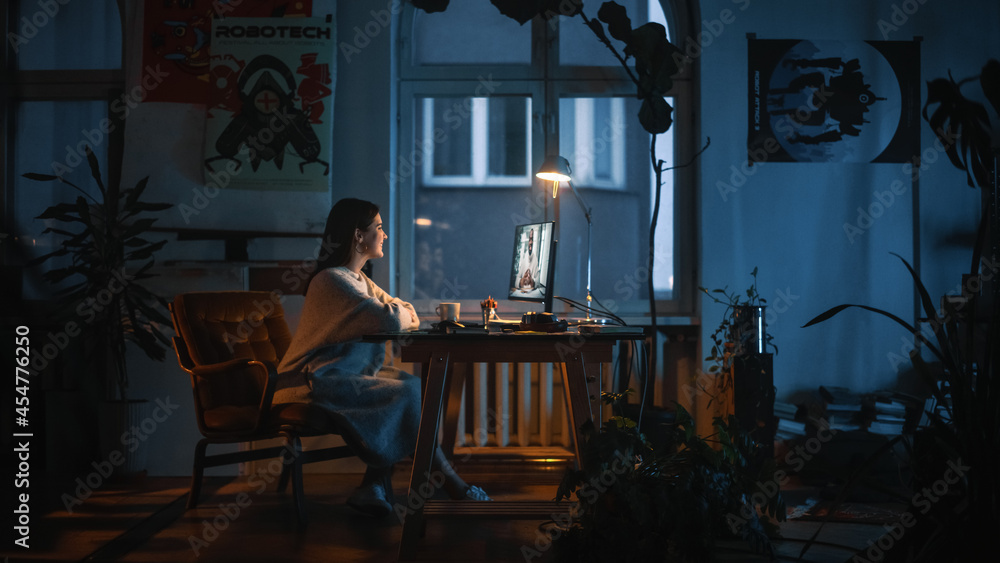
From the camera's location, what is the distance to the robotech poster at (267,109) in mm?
3377

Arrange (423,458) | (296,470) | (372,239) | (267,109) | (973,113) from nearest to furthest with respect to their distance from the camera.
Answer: (973,113) < (423,458) < (296,470) < (372,239) < (267,109)

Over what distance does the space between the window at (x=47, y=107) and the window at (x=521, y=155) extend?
1549 millimetres

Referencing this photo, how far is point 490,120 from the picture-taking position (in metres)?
3.63

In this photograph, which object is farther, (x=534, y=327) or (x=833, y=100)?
(x=833, y=100)

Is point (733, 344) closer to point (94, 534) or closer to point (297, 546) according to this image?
point (297, 546)

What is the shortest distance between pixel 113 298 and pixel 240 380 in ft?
2.68

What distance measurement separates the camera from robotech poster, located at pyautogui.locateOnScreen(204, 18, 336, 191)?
3377 mm

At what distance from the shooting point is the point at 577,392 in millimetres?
2199

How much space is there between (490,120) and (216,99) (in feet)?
4.35

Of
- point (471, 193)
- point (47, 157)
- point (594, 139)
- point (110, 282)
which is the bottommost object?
point (110, 282)

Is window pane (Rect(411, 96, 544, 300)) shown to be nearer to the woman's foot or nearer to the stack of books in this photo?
the woman's foot

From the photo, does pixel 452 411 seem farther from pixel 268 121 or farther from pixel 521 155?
pixel 268 121

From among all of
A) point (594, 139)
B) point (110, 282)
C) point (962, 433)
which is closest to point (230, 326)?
point (110, 282)

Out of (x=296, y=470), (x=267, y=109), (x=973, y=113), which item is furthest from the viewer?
(x=267, y=109)
